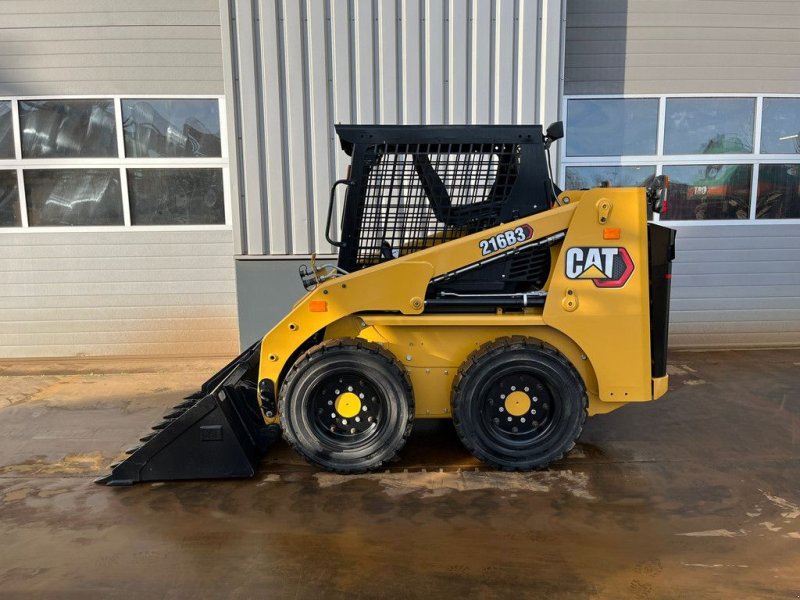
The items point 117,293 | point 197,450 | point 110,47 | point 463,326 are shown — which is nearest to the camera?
point 197,450

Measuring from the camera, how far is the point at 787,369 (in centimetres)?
595

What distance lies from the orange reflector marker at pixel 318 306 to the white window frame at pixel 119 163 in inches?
134

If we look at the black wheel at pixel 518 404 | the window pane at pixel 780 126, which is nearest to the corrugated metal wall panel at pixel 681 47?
the window pane at pixel 780 126

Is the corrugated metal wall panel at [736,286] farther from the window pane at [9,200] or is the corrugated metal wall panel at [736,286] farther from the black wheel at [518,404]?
the window pane at [9,200]

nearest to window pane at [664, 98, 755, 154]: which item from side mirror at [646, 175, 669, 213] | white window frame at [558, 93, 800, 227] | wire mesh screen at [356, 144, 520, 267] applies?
white window frame at [558, 93, 800, 227]

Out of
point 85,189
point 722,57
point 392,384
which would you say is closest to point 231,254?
point 85,189

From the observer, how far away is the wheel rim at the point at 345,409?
356 centimetres

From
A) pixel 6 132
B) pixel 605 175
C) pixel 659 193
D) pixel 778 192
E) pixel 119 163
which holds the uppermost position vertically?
pixel 6 132

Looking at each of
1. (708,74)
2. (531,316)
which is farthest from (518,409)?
(708,74)

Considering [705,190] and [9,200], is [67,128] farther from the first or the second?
[705,190]

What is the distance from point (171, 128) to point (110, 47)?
3.50ft

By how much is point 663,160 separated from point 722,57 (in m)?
1.34

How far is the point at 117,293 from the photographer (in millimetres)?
6602

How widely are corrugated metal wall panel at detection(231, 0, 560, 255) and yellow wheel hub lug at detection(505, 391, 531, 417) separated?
3.43m
